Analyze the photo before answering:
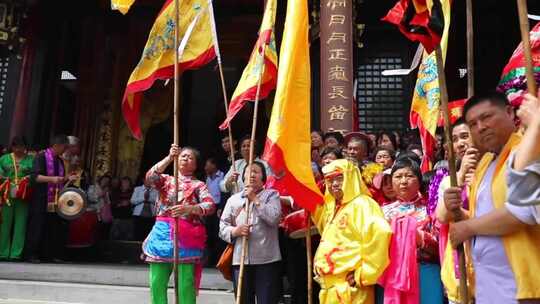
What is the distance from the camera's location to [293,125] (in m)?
3.60

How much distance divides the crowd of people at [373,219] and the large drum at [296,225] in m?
0.01

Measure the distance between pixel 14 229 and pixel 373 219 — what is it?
4616mm

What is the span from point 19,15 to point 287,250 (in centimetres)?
578

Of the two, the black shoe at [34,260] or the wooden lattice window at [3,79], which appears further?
the wooden lattice window at [3,79]

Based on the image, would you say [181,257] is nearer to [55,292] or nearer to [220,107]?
[55,292]

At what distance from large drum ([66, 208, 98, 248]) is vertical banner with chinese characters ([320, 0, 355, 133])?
3344mm

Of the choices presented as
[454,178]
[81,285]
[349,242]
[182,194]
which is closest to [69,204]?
[81,285]

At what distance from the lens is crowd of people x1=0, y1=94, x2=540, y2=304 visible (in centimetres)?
181

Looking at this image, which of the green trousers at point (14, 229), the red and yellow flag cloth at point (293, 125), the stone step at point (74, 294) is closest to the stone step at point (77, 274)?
the stone step at point (74, 294)

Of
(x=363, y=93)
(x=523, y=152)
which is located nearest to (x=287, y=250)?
(x=523, y=152)

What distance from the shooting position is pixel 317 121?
7.38 metres

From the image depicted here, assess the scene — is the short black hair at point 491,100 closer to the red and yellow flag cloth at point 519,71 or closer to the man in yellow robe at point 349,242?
the man in yellow robe at point 349,242

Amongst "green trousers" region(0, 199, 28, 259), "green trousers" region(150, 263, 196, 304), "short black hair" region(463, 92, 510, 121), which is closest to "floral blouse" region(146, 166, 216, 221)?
"green trousers" region(150, 263, 196, 304)

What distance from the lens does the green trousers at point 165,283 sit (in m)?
3.94
